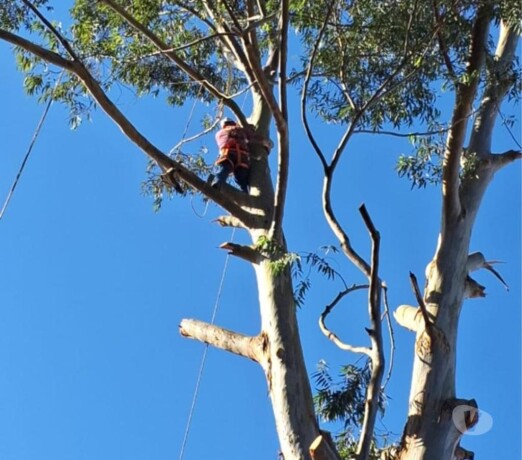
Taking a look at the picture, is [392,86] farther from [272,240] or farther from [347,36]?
[272,240]

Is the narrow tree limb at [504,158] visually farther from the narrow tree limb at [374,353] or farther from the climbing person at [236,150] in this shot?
the narrow tree limb at [374,353]

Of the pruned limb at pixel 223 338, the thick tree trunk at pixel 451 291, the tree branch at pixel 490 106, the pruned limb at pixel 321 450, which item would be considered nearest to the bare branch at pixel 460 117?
the thick tree trunk at pixel 451 291

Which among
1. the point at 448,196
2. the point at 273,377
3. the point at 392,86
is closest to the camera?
the point at 273,377

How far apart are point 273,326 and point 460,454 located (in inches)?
45.3

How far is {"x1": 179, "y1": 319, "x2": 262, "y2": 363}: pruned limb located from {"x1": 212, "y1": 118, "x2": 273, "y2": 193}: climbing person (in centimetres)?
86

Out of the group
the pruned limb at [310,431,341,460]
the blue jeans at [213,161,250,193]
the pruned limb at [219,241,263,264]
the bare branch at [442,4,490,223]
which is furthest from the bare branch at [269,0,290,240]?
the pruned limb at [310,431,341,460]

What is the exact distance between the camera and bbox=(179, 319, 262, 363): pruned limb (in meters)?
4.78

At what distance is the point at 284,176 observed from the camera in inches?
184

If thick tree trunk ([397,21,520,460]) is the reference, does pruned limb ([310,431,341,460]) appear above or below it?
below

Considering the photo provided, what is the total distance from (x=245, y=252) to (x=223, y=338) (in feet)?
1.58

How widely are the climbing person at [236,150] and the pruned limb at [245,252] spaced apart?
68 centimetres

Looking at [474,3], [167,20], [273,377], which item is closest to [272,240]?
[273,377]

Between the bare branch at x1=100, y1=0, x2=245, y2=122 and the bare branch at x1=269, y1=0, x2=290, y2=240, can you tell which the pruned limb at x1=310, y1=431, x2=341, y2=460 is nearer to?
the bare branch at x1=269, y1=0, x2=290, y2=240

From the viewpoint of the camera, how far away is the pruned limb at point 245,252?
4.84 meters
